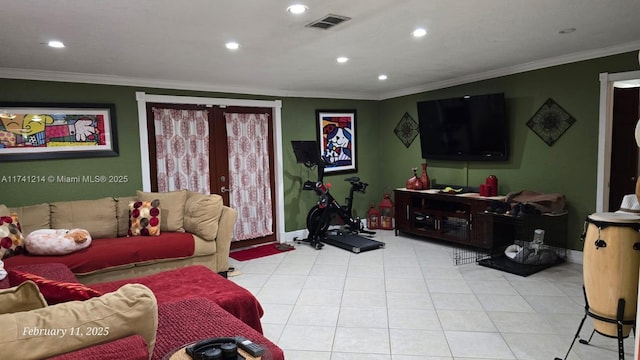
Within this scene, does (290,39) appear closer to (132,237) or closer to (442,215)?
(132,237)

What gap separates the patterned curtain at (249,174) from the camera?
18.9ft

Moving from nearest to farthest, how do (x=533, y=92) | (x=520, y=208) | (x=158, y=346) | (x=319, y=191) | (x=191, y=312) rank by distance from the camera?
1. (x=158, y=346)
2. (x=191, y=312)
3. (x=520, y=208)
4. (x=533, y=92)
5. (x=319, y=191)

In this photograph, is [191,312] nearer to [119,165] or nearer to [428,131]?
[119,165]

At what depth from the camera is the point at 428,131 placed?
604 centimetres

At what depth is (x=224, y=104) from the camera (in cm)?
560

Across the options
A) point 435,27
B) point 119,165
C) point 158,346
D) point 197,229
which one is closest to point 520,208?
point 435,27

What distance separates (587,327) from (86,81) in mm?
5567

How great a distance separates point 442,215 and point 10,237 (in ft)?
16.4

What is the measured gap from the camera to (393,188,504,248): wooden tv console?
5.11 m

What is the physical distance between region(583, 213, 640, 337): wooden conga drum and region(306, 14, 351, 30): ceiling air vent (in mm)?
2142

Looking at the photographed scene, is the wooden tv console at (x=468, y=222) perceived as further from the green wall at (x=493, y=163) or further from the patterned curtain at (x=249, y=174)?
the patterned curtain at (x=249, y=174)

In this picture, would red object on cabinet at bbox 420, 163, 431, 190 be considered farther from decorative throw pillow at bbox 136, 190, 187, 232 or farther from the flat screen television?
decorative throw pillow at bbox 136, 190, 187, 232

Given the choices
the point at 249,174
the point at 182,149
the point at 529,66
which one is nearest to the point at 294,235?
the point at 249,174

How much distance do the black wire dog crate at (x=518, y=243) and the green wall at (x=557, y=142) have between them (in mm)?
171
